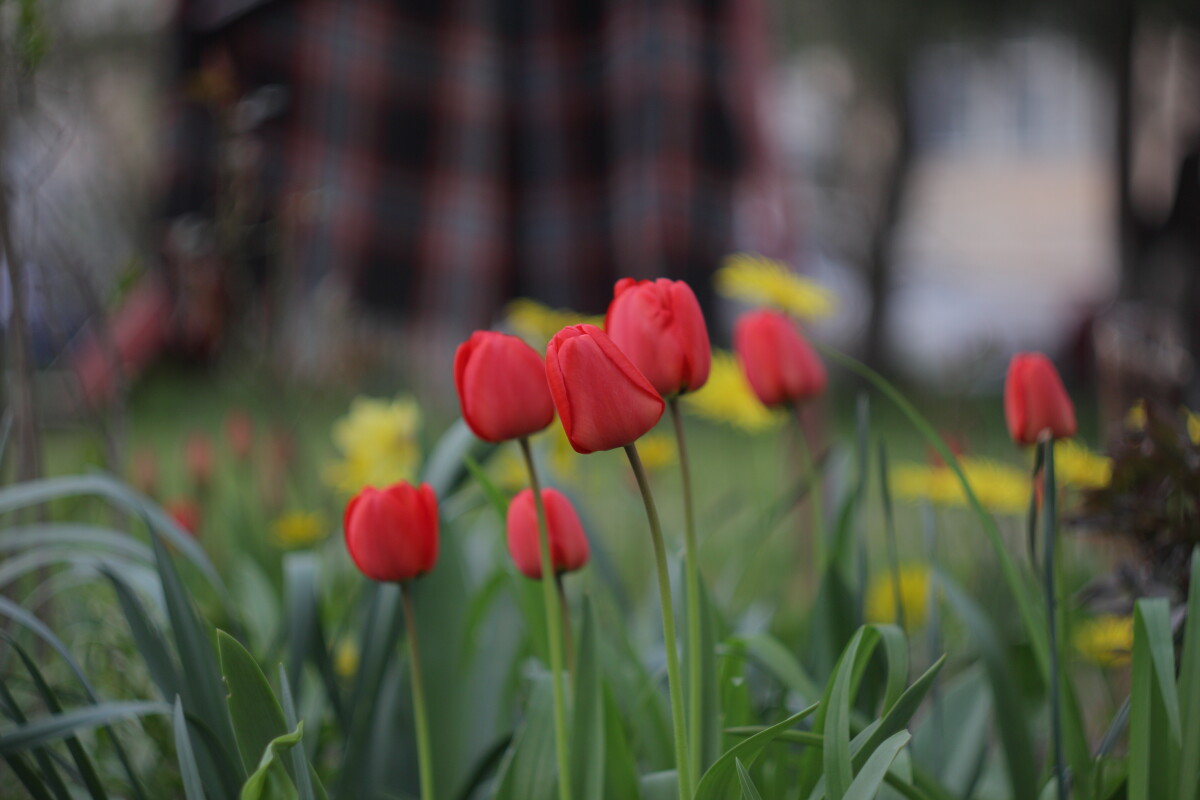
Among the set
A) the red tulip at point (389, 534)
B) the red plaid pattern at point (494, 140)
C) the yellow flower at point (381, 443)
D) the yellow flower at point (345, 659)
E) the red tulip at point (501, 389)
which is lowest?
the yellow flower at point (345, 659)

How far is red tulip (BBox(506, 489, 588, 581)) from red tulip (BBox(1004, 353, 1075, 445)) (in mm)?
249

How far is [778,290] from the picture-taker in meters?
0.95

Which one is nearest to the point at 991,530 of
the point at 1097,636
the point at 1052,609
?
the point at 1052,609

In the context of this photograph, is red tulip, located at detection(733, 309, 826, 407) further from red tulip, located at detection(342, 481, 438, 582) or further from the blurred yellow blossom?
the blurred yellow blossom

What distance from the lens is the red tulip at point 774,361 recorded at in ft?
2.04

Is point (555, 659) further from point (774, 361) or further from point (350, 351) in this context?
point (350, 351)

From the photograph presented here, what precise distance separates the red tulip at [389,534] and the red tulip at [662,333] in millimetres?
133

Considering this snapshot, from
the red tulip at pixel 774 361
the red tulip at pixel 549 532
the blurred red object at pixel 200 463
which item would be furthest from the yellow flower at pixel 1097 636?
the blurred red object at pixel 200 463

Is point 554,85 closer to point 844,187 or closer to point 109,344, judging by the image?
point 109,344

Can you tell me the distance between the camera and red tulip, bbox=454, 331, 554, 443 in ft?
1.54

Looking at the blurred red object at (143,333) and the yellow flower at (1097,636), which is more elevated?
the blurred red object at (143,333)

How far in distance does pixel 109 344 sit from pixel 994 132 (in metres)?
13.8

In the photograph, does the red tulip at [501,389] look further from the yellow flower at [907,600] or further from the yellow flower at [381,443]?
the yellow flower at [907,600]

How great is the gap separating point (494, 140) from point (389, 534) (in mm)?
1258
